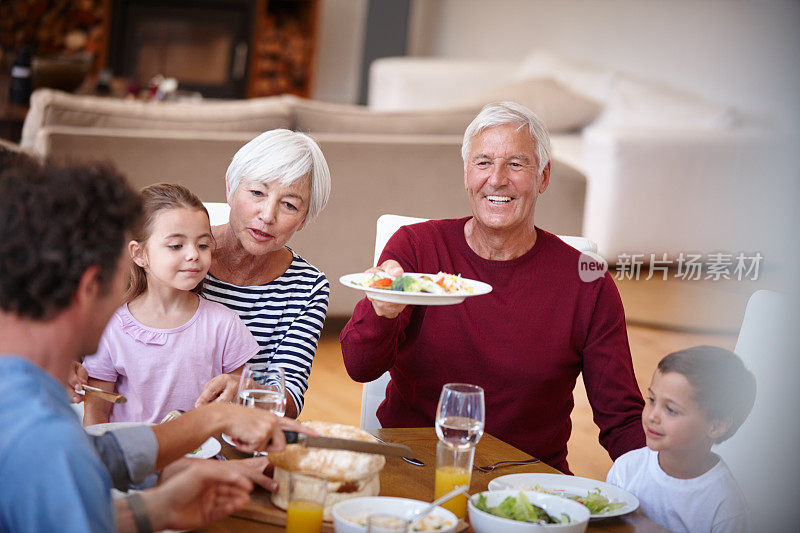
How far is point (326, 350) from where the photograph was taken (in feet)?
13.0

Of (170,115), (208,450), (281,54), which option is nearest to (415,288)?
(208,450)

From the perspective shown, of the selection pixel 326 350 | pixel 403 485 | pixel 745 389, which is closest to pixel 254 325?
pixel 403 485

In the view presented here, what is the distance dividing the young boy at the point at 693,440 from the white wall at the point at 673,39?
146 inches

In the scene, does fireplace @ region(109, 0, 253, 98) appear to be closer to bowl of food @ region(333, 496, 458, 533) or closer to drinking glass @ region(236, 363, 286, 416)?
drinking glass @ region(236, 363, 286, 416)

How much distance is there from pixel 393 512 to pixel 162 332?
73cm

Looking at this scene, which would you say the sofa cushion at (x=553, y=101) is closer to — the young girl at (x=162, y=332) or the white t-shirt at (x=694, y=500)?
the young girl at (x=162, y=332)

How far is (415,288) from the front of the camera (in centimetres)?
154

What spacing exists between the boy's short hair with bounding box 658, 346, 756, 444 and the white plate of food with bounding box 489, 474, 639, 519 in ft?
0.61

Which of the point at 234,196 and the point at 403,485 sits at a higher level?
the point at 234,196

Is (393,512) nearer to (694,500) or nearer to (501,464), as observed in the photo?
(501,464)

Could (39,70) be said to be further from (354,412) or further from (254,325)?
(254,325)

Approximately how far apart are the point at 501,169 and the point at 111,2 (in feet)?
21.3

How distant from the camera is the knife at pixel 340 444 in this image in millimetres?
1207

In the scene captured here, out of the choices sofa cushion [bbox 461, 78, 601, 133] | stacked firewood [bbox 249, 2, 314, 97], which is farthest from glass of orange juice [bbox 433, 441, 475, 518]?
stacked firewood [bbox 249, 2, 314, 97]
